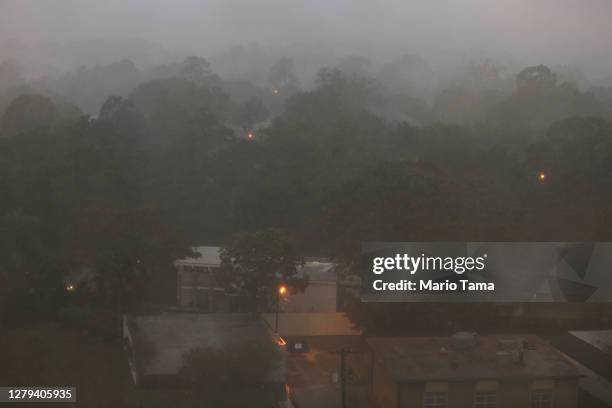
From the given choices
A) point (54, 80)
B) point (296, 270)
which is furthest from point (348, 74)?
point (296, 270)

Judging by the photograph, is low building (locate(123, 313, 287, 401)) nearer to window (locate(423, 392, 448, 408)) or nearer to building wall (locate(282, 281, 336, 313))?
building wall (locate(282, 281, 336, 313))

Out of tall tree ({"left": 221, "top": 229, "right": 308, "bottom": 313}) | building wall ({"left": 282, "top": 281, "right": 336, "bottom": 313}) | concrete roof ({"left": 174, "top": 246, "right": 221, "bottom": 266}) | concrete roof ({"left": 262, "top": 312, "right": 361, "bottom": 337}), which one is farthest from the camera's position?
concrete roof ({"left": 174, "top": 246, "right": 221, "bottom": 266})

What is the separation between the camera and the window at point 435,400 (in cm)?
350

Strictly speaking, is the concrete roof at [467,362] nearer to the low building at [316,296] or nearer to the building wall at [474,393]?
the building wall at [474,393]

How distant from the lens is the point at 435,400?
3.52 metres

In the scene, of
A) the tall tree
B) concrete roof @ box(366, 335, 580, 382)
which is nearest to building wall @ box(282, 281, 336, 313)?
the tall tree

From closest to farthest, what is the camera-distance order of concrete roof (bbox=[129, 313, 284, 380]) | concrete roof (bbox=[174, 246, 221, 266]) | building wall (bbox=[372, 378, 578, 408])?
building wall (bbox=[372, 378, 578, 408]) → concrete roof (bbox=[129, 313, 284, 380]) → concrete roof (bbox=[174, 246, 221, 266])

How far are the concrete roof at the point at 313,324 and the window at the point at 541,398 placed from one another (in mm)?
1279

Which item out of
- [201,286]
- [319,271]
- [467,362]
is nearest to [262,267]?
[319,271]

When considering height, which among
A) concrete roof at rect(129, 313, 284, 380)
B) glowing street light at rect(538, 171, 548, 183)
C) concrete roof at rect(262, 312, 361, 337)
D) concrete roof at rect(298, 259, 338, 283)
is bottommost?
concrete roof at rect(262, 312, 361, 337)

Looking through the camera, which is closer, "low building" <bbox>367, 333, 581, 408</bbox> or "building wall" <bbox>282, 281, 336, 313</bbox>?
"low building" <bbox>367, 333, 581, 408</bbox>

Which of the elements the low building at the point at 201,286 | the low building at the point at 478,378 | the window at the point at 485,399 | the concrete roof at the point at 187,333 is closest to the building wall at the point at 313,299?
the low building at the point at 201,286

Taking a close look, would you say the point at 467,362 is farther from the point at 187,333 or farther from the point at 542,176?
the point at 542,176

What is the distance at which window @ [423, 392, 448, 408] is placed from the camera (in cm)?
350
